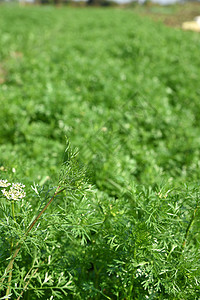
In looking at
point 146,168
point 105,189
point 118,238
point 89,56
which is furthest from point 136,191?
point 89,56

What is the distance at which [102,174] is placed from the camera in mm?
2936

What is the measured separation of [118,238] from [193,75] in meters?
6.07

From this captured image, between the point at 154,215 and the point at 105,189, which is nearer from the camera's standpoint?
the point at 154,215

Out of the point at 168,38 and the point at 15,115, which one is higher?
the point at 168,38

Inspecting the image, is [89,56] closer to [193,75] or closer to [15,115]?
[193,75]

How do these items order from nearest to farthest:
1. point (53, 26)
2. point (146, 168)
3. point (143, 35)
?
point (146, 168) < point (143, 35) < point (53, 26)

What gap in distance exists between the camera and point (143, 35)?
1073 cm

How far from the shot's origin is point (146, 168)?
3219mm

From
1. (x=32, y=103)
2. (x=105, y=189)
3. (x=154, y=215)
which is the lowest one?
(x=105, y=189)

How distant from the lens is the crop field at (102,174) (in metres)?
1.49

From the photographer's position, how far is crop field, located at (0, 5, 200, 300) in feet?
4.89

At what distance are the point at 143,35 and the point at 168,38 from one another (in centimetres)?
128

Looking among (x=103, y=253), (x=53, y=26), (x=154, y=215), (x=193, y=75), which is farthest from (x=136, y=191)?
(x=53, y=26)

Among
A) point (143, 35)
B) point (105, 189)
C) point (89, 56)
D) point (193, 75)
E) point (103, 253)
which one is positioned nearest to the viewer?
point (103, 253)
